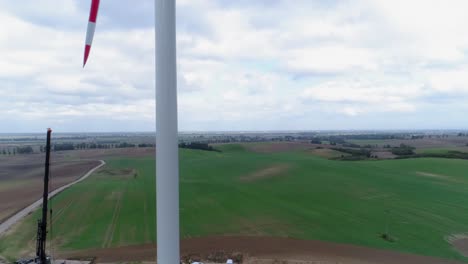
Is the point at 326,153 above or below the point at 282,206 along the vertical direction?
above

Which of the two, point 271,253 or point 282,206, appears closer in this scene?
point 271,253

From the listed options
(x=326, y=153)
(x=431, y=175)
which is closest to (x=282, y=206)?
(x=431, y=175)

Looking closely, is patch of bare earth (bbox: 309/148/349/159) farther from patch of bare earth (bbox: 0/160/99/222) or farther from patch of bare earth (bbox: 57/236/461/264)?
patch of bare earth (bbox: 57/236/461/264)

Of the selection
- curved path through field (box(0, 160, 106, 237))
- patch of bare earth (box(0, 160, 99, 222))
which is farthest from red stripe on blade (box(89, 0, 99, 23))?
patch of bare earth (box(0, 160, 99, 222))

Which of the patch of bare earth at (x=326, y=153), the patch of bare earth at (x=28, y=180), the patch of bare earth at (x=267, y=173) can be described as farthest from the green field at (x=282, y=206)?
the patch of bare earth at (x=326, y=153)

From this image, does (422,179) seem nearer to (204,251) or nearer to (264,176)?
(264,176)

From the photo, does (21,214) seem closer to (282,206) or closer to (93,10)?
(282,206)

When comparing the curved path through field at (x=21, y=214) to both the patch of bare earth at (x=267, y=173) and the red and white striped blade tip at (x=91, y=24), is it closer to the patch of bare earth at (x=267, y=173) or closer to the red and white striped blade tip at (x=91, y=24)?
the patch of bare earth at (x=267, y=173)
